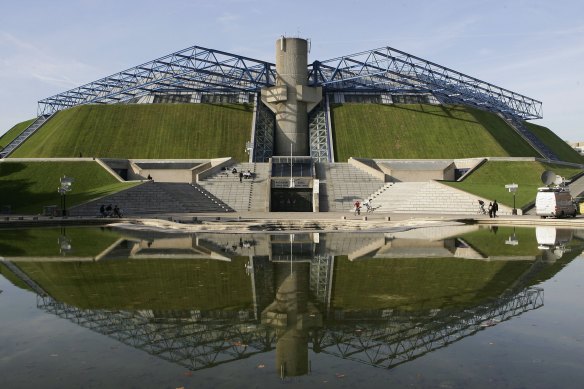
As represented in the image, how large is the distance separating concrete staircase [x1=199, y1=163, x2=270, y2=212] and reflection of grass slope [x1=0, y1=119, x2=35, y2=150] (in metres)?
43.3

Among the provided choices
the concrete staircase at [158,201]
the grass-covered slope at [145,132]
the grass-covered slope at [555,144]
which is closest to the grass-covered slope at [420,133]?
the grass-covered slope at [555,144]

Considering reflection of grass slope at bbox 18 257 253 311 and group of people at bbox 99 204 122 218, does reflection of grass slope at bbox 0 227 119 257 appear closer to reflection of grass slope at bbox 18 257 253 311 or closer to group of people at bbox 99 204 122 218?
reflection of grass slope at bbox 18 257 253 311

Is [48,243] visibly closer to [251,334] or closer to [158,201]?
[251,334]

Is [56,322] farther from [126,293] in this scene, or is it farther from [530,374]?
[530,374]

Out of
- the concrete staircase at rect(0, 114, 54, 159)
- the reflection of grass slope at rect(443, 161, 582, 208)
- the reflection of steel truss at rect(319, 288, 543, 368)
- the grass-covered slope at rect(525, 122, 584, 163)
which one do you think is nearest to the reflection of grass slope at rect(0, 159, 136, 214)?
the concrete staircase at rect(0, 114, 54, 159)

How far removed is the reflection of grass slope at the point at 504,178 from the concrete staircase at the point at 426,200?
5.12 feet

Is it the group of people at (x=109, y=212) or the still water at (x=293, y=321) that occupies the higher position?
the group of people at (x=109, y=212)

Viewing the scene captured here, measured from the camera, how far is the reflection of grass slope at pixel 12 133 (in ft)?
299

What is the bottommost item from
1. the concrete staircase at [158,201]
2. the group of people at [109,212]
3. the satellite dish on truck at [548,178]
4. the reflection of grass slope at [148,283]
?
the reflection of grass slope at [148,283]

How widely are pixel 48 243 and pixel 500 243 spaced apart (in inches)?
949

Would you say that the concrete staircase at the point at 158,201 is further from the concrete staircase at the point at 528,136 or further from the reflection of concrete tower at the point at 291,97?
the concrete staircase at the point at 528,136

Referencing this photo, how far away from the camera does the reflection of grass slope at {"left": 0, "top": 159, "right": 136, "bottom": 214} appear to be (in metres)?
58.6

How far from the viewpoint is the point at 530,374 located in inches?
343

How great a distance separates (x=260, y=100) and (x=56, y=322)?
78342mm
